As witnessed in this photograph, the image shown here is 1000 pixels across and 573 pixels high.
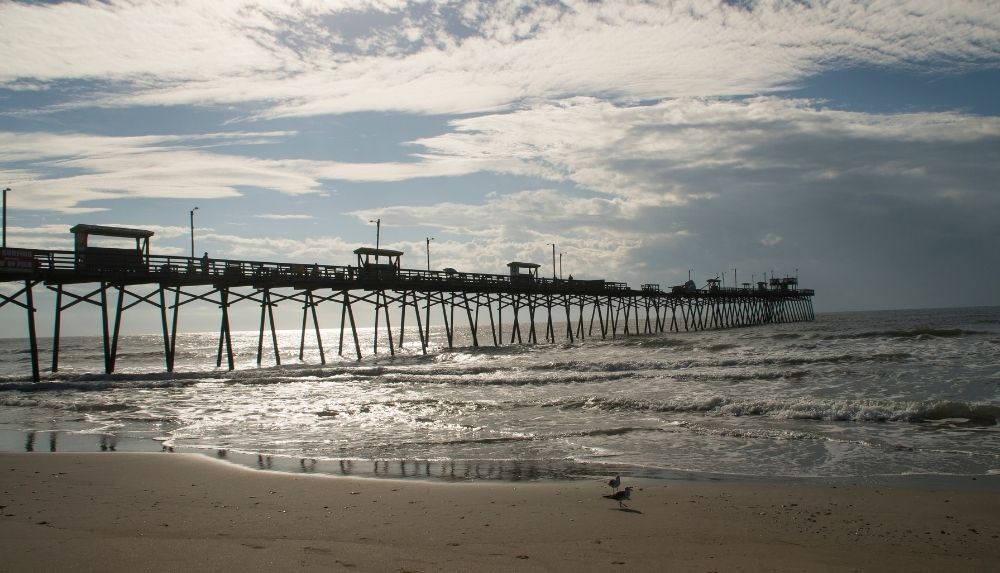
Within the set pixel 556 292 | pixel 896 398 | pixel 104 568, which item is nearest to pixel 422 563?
pixel 104 568

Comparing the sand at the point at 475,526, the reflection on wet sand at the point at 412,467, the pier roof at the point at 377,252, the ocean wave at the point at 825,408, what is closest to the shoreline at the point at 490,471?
the reflection on wet sand at the point at 412,467

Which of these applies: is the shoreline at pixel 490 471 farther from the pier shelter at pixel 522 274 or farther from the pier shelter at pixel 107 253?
the pier shelter at pixel 522 274

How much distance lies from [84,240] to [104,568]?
24233mm

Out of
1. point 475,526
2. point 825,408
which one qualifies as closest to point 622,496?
point 475,526

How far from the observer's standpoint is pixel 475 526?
639 centimetres

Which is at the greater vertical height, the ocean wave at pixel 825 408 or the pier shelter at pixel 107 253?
the pier shelter at pixel 107 253

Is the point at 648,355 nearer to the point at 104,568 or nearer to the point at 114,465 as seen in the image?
the point at 114,465

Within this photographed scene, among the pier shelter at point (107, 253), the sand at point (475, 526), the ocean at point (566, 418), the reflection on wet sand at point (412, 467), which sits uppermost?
the pier shelter at point (107, 253)

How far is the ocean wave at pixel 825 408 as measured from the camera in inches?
527

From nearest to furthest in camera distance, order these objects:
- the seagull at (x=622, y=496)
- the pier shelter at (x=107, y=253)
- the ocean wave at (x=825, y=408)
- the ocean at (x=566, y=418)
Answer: the seagull at (x=622, y=496) < the ocean at (x=566, y=418) < the ocean wave at (x=825, y=408) < the pier shelter at (x=107, y=253)

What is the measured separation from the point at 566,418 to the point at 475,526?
26.9ft

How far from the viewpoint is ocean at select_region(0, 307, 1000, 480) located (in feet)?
32.0

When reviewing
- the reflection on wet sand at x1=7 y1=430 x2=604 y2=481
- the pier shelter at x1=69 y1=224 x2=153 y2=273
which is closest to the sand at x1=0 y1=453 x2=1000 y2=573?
the reflection on wet sand at x1=7 y1=430 x2=604 y2=481

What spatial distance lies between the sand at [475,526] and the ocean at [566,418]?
1.17 metres
